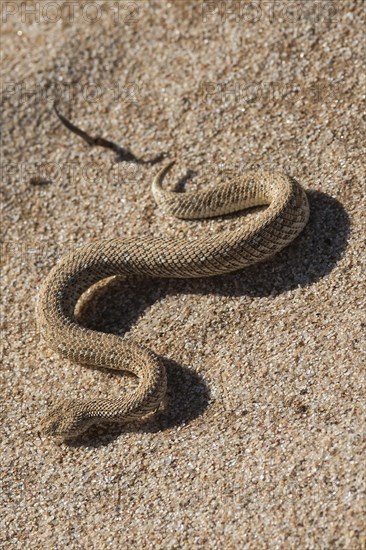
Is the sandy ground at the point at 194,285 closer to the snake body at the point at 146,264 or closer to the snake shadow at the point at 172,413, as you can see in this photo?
the snake shadow at the point at 172,413

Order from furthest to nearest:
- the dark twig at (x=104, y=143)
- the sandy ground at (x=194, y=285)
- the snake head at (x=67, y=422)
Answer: the dark twig at (x=104, y=143) < the snake head at (x=67, y=422) < the sandy ground at (x=194, y=285)

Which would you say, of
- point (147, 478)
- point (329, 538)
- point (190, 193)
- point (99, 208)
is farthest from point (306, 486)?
point (99, 208)

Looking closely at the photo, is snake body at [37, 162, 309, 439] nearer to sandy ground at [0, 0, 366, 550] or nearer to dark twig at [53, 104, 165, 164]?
sandy ground at [0, 0, 366, 550]

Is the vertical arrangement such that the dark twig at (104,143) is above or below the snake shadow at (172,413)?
above

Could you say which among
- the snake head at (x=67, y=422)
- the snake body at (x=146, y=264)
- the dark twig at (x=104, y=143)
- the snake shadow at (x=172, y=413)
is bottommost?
the snake shadow at (x=172, y=413)

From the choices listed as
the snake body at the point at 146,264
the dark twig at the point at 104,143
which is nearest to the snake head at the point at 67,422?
the snake body at the point at 146,264

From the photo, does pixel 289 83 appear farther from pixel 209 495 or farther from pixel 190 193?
pixel 209 495

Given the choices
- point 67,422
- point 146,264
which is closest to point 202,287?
point 146,264
